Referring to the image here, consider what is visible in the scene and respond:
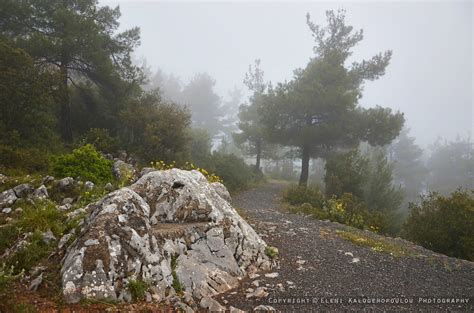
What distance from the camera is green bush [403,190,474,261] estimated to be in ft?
35.1

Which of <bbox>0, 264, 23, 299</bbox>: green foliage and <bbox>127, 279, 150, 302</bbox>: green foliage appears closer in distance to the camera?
<bbox>0, 264, 23, 299</bbox>: green foliage

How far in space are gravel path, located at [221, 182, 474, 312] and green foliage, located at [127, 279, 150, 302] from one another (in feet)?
→ 4.65

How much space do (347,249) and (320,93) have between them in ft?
52.5

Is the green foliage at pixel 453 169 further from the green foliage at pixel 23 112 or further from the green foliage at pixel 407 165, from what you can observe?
the green foliage at pixel 23 112

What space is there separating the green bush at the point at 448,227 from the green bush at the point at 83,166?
39.2 ft

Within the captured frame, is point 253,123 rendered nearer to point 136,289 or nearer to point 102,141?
point 102,141

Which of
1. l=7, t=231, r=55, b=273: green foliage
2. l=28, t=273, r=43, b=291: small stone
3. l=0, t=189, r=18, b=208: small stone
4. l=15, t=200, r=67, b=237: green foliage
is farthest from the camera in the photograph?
l=0, t=189, r=18, b=208: small stone

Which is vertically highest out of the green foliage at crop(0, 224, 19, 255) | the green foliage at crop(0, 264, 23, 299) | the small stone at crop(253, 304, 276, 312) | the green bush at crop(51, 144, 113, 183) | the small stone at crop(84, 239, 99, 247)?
the green bush at crop(51, 144, 113, 183)

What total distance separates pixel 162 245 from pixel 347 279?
4125 millimetres

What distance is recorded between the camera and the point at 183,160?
58.9 ft

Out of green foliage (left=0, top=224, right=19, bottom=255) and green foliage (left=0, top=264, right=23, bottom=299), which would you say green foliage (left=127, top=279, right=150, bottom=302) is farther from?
green foliage (left=0, top=224, right=19, bottom=255)

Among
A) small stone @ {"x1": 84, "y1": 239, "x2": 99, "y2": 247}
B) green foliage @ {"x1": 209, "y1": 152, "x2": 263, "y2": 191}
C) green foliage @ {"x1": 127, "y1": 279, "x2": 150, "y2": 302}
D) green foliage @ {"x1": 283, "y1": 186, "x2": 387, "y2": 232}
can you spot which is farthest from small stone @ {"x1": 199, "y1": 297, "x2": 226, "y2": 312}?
green foliage @ {"x1": 209, "y1": 152, "x2": 263, "y2": 191}

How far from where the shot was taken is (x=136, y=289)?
493 centimetres

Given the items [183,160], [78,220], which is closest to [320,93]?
[183,160]
